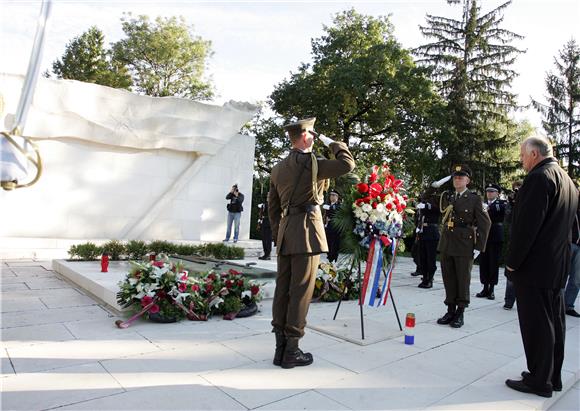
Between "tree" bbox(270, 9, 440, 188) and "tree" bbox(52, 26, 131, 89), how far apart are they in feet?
41.4

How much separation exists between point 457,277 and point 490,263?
267 cm

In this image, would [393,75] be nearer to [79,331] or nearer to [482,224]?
[482,224]

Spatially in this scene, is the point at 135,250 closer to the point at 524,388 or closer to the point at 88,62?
the point at 524,388

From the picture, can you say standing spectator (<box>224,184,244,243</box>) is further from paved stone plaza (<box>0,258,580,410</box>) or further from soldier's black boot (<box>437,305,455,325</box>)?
soldier's black boot (<box>437,305,455,325</box>)

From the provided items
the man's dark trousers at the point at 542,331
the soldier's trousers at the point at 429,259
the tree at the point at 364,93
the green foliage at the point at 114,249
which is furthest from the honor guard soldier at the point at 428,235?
the tree at the point at 364,93

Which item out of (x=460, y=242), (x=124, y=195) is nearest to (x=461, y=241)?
(x=460, y=242)

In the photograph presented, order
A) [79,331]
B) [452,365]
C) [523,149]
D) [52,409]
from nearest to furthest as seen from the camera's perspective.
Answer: [52,409], [523,149], [452,365], [79,331]

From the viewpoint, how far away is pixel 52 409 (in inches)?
101

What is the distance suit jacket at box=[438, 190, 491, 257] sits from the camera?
514 cm

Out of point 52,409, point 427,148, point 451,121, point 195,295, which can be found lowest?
point 52,409

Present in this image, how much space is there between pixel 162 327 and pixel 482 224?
4.00 meters

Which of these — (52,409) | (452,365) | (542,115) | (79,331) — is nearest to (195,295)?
(79,331)

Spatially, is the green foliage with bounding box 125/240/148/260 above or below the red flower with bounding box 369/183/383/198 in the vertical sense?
below

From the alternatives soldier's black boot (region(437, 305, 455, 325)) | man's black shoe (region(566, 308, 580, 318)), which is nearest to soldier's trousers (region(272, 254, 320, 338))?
soldier's black boot (region(437, 305, 455, 325))
